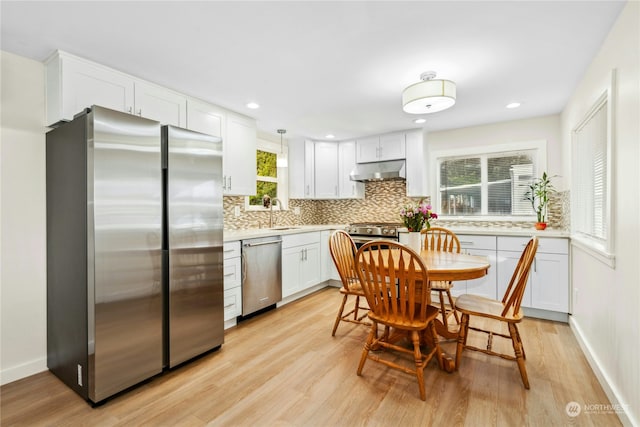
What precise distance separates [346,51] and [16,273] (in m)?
2.86

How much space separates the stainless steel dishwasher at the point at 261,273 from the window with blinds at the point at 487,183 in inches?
99.1

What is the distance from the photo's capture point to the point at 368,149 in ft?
15.2

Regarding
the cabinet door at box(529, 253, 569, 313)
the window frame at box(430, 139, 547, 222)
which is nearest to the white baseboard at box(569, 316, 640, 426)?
the cabinet door at box(529, 253, 569, 313)

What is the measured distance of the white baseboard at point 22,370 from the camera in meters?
2.10

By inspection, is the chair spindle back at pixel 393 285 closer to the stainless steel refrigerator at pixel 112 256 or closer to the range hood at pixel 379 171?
the stainless steel refrigerator at pixel 112 256

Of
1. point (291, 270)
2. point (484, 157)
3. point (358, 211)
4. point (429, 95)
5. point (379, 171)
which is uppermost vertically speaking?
point (429, 95)

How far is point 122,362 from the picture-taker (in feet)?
6.33

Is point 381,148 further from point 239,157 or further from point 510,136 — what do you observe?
point 239,157

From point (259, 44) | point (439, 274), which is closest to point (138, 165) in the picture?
point (259, 44)

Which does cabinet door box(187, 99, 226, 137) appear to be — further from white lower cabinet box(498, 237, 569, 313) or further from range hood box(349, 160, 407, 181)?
white lower cabinet box(498, 237, 569, 313)

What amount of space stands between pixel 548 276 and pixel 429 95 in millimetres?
2415

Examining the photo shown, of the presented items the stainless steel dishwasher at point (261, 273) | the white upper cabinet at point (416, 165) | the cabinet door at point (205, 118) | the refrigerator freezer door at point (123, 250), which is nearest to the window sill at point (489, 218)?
the white upper cabinet at point (416, 165)

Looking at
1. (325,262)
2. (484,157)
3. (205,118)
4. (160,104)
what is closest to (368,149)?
(484,157)

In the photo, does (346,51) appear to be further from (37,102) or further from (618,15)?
(37,102)
